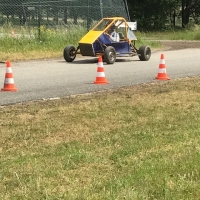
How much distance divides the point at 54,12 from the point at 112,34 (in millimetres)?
6389

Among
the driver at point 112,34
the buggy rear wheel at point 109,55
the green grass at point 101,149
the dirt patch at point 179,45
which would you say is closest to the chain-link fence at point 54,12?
the dirt patch at point 179,45

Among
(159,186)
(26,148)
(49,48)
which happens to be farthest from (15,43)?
(159,186)

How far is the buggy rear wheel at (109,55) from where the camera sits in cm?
1625

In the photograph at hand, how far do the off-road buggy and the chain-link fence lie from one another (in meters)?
5.33

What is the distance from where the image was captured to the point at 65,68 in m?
14.9

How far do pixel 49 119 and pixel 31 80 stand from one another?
16.0ft

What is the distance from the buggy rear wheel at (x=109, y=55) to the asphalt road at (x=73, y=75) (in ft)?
0.71

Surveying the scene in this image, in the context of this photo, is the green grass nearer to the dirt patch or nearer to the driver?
the driver

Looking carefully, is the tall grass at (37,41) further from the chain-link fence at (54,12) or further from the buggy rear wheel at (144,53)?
the buggy rear wheel at (144,53)

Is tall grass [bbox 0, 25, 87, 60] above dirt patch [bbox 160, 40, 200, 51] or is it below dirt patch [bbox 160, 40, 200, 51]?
above

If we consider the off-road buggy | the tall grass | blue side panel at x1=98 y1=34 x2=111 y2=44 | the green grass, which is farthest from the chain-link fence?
the green grass

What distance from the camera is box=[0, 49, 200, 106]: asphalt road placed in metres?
10.1

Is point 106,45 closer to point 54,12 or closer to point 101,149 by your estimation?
point 54,12

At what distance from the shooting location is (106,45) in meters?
16.9
